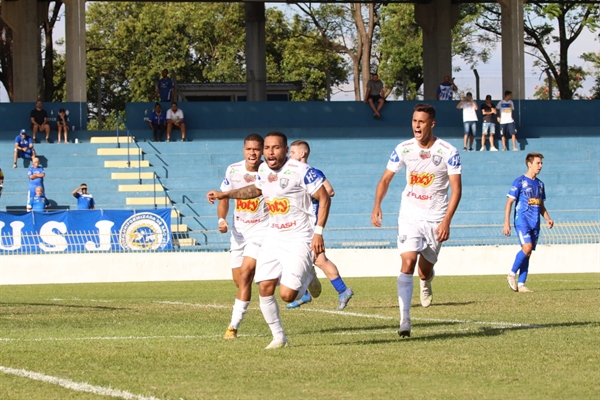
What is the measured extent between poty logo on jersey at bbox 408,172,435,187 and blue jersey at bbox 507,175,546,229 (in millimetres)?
6304

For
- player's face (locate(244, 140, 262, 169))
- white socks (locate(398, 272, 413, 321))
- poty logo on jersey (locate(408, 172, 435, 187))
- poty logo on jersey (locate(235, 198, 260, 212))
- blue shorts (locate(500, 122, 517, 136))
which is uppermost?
blue shorts (locate(500, 122, 517, 136))

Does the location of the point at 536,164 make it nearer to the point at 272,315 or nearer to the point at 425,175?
the point at 425,175

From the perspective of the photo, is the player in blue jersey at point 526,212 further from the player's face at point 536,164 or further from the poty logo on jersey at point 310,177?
the poty logo on jersey at point 310,177

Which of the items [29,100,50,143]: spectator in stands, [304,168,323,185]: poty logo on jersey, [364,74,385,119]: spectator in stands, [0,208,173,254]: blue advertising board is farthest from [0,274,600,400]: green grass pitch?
[364,74,385,119]: spectator in stands

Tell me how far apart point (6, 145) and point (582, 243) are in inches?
670

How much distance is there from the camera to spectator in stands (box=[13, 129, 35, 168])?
31.0 m

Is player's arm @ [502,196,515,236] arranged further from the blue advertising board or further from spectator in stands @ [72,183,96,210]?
spectator in stands @ [72,183,96,210]

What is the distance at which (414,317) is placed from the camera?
11.9 meters

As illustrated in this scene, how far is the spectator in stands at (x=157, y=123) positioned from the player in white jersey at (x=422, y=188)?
23765 millimetres

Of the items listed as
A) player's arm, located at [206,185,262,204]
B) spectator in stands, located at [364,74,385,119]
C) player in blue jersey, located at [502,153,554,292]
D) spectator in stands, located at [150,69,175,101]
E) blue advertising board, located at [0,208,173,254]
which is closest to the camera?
player's arm, located at [206,185,262,204]

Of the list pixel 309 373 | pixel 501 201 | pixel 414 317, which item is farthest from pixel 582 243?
pixel 309 373

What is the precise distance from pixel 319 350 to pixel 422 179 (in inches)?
87.6

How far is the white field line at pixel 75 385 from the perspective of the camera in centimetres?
632

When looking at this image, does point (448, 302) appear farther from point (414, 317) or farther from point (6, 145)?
point (6, 145)
